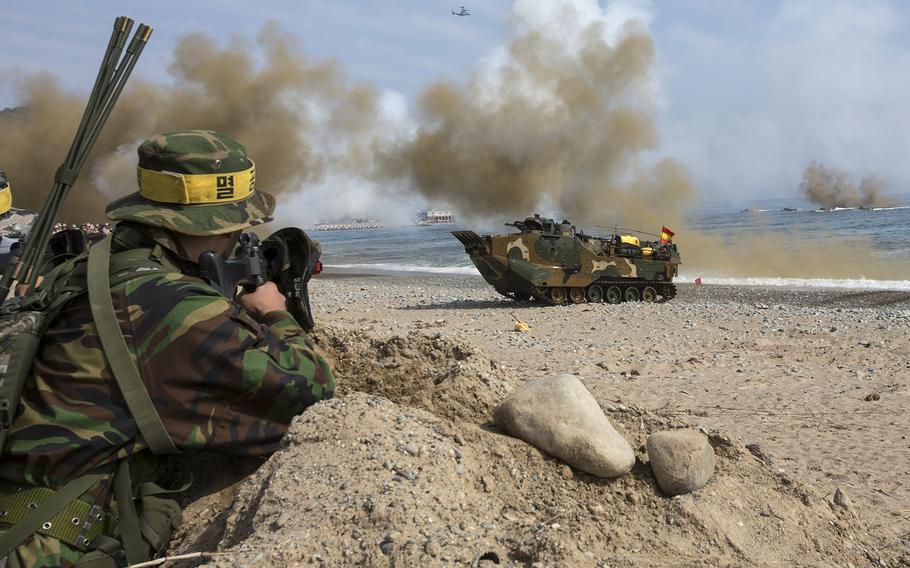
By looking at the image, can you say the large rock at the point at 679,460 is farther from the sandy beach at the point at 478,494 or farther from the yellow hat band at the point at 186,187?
the yellow hat band at the point at 186,187

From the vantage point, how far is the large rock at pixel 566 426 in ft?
10.4

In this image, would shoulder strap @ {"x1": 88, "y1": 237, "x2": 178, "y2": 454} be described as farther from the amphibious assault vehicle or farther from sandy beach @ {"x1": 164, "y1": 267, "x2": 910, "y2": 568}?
the amphibious assault vehicle

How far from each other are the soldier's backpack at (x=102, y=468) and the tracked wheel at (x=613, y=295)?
18.3m

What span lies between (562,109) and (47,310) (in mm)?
31943

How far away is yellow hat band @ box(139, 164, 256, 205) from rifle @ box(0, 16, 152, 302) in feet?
1.05

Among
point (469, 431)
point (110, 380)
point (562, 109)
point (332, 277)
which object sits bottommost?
point (332, 277)

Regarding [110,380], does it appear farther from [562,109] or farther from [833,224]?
[833,224]

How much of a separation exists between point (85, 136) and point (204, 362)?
972 millimetres

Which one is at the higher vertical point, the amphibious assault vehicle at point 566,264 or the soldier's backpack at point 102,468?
the soldier's backpack at point 102,468

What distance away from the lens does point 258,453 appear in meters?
2.75

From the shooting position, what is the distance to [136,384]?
236 centimetres

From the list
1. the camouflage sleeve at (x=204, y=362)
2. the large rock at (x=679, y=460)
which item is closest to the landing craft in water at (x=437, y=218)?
the large rock at (x=679, y=460)

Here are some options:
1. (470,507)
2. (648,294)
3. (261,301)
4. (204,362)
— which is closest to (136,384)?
(204,362)

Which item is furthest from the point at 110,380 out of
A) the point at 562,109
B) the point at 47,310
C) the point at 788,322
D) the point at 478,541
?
the point at 562,109
